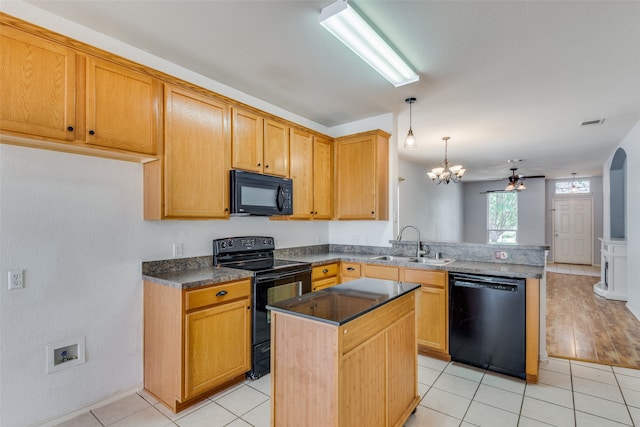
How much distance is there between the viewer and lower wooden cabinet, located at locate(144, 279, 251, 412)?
220cm

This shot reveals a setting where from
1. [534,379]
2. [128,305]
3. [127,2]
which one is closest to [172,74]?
[127,2]

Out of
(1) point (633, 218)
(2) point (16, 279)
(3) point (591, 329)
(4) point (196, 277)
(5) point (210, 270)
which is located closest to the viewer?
(2) point (16, 279)

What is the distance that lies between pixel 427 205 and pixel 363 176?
481 centimetres

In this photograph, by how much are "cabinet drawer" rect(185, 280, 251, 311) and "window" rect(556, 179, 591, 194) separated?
34.7ft

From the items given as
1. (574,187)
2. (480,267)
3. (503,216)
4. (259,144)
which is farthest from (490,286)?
(574,187)

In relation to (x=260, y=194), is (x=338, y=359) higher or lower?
lower

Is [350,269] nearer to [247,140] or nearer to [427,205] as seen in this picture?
[247,140]

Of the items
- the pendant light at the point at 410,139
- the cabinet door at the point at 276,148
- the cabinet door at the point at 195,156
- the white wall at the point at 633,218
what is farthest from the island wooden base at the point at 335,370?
the white wall at the point at 633,218

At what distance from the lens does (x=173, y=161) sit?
2.45m

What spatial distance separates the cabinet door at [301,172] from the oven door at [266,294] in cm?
89

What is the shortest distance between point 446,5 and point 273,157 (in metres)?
2.02

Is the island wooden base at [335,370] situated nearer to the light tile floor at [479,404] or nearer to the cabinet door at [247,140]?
the light tile floor at [479,404]

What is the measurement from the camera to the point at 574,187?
934cm

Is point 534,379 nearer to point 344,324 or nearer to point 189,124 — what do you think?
point 344,324
